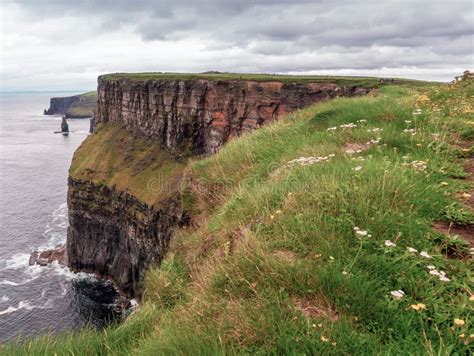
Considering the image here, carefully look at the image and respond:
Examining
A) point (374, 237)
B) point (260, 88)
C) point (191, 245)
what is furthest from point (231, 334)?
point (260, 88)

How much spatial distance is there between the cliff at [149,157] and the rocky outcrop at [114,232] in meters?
0.15

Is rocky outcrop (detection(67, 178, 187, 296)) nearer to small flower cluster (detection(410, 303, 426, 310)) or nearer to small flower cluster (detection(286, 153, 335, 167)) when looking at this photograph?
small flower cluster (detection(286, 153, 335, 167))

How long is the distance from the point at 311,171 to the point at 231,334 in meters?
4.20

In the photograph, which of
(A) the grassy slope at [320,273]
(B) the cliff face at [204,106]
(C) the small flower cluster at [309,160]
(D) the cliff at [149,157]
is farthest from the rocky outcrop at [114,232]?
(A) the grassy slope at [320,273]

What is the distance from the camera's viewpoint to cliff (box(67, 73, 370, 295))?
51.4 m

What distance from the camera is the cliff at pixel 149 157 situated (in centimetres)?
5141

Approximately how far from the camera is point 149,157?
6719 cm

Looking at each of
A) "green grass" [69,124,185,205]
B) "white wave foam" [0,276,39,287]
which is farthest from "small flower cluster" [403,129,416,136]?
"white wave foam" [0,276,39,287]

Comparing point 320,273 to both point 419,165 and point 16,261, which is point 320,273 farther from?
point 16,261

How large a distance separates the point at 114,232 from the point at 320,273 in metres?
59.0

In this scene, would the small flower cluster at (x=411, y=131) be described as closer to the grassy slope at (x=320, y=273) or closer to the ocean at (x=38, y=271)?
the grassy slope at (x=320, y=273)

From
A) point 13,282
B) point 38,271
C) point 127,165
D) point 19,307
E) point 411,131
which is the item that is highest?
point 411,131

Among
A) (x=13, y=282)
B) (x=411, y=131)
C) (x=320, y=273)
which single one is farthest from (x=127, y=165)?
(x=320, y=273)

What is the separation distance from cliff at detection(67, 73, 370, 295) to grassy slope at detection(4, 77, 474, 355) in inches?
1476
